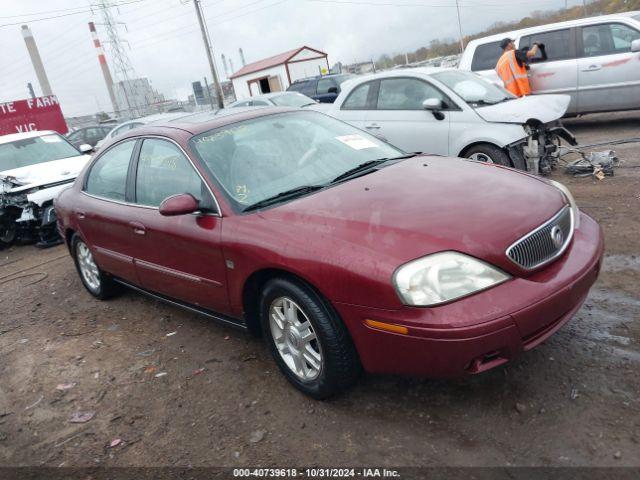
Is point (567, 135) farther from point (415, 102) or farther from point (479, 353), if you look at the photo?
point (479, 353)

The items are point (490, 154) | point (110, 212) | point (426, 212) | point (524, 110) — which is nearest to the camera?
point (426, 212)

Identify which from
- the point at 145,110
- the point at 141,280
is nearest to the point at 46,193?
the point at 141,280

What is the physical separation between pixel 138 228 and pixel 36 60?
67.2 m

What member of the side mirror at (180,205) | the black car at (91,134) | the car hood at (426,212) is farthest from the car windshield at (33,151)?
the black car at (91,134)

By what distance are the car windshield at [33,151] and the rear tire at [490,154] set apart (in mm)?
6943

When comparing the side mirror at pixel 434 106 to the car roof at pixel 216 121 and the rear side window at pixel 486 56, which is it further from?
the rear side window at pixel 486 56

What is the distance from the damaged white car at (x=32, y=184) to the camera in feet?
25.6

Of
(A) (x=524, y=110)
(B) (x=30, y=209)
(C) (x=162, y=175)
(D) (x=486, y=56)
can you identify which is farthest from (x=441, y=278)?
(D) (x=486, y=56)

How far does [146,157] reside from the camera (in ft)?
12.9

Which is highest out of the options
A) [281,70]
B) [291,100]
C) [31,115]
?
[281,70]

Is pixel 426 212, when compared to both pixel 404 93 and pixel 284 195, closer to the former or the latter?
pixel 284 195

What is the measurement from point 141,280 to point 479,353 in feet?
9.31

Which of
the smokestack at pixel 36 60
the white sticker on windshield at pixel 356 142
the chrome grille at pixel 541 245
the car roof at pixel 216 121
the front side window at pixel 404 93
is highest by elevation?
the smokestack at pixel 36 60

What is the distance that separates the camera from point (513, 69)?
28.7 ft
